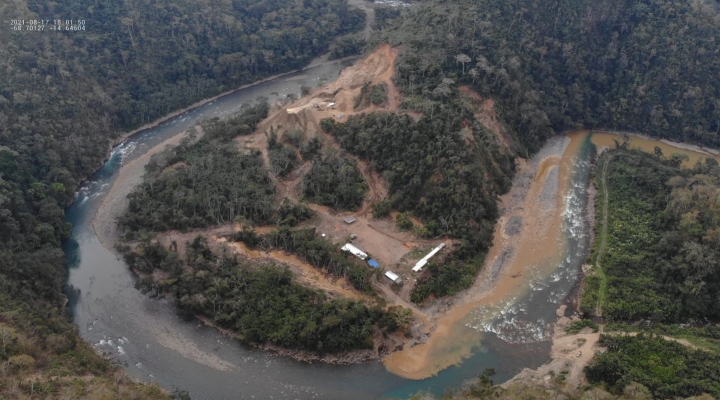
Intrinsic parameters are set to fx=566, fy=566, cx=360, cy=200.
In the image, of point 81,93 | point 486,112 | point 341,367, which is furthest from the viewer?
point 81,93

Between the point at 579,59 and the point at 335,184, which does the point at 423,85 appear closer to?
the point at 335,184

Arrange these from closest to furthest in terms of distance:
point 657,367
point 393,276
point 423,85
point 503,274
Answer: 1. point 657,367
2. point 393,276
3. point 503,274
4. point 423,85

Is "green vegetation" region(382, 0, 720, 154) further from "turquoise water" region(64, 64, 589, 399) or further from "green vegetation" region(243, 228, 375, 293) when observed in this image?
"green vegetation" region(243, 228, 375, 293)

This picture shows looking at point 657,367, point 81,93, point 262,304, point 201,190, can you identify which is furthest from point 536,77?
point 81,93

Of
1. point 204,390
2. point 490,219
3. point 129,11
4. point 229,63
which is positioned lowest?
point 204,390

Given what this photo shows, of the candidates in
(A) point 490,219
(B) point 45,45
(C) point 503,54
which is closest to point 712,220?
(A) point 490,219

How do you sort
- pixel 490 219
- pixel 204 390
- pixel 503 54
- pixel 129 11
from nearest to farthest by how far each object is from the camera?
1. pixel 204 390
2. pixel 490 219
3. pixel 503 54
4. pixel 129 11

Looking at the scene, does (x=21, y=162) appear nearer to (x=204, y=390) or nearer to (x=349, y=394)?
(x=204, y=390)

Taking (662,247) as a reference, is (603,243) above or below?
below
